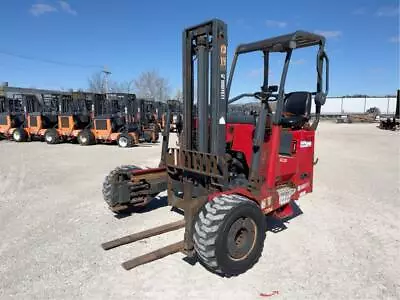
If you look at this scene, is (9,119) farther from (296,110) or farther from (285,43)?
(285,43)

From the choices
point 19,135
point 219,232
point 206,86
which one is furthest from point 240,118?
point 19,135

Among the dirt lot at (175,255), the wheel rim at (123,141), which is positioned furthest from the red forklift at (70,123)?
the dirt lot at (175,255)

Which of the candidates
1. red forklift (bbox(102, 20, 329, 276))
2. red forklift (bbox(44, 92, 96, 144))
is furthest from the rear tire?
red forklift (bbox(102, 20, 329, 276))

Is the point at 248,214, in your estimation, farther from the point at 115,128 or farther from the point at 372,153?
the point at 115,128

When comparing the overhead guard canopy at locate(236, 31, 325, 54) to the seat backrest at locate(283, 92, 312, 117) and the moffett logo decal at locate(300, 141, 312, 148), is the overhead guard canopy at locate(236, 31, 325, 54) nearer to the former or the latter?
the seat backrest at locate(283, 92, 312, 117)

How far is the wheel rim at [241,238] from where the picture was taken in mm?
3660

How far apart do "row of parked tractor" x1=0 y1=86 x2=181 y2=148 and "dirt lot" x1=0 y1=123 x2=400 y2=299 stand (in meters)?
9.63

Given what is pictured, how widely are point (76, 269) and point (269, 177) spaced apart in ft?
8.67

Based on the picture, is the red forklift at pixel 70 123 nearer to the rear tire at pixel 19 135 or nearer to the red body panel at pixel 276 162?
the rear tire at pixel 19 135

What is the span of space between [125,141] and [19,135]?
7.63 meters

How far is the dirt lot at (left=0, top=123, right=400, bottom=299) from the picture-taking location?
3414 mm

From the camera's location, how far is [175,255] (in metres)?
4.15

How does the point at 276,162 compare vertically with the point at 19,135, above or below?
above

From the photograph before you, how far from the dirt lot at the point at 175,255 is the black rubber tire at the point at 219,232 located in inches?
6.1
